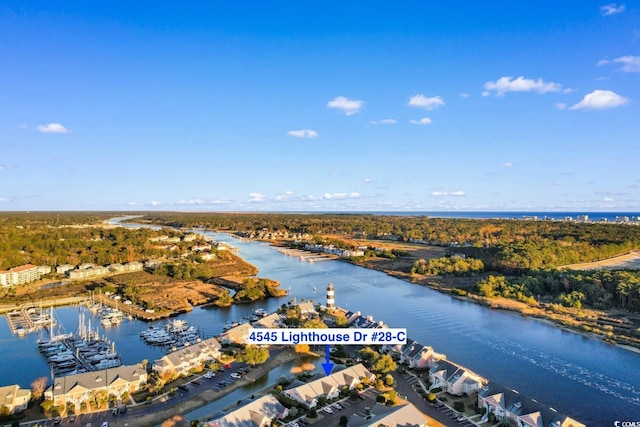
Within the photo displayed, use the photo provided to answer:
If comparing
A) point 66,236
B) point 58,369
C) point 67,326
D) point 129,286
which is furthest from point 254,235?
point 58,369

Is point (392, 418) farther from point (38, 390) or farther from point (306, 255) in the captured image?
point (306, 255)

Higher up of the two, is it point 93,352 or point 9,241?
point 9,241

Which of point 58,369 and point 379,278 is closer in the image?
point 58,369

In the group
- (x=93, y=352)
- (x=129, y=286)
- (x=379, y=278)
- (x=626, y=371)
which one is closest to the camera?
(x=626, y=371)

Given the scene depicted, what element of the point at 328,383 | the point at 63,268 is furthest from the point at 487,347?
the point at 63,268

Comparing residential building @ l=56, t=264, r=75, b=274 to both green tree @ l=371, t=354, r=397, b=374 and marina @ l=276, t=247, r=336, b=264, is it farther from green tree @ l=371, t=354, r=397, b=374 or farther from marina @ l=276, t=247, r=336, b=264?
green tree @ l=371, t=354, r=397, b=374

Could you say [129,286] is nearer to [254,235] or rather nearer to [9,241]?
[9,241]

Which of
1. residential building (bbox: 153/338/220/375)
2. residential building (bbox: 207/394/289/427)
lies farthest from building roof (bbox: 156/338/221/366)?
residential building (bbox: 207/394/289/427)
